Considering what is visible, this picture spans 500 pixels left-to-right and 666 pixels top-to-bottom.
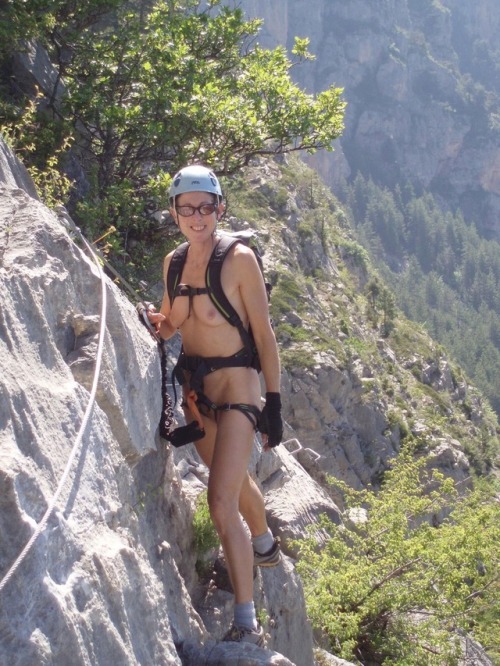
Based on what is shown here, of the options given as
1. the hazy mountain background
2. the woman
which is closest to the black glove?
the woman

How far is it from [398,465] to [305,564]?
3.34m

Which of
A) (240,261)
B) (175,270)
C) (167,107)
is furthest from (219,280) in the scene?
(167,107)

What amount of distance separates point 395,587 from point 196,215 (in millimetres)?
5135

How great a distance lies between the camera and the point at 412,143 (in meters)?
142

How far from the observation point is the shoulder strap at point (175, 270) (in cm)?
435

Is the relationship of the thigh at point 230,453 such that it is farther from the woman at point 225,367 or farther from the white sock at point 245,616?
the white sock at point 245,616

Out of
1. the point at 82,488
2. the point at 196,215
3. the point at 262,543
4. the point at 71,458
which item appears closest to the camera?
the point at 71,458

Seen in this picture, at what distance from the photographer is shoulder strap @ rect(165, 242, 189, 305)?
4348mm

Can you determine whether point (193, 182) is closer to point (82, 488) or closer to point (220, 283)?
point (220, 283)

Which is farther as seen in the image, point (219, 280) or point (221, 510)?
point (219, 280)

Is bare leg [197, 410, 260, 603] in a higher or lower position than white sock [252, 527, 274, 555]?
higher

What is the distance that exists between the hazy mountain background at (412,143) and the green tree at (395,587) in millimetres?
104691

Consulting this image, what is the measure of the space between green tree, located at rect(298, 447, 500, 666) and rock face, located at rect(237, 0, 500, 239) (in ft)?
415

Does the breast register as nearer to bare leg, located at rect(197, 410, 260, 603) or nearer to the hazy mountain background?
bare leg, located at rect(197, 410, 260, 603)
